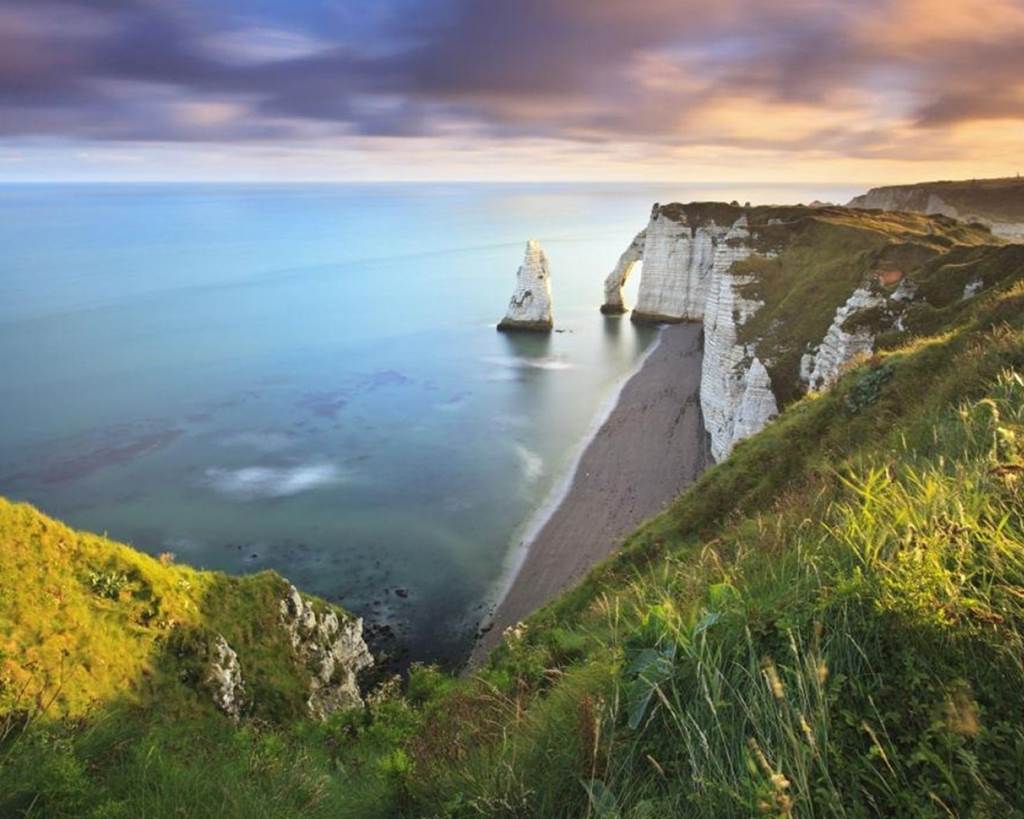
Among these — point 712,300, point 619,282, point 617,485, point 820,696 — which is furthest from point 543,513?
point 619,282

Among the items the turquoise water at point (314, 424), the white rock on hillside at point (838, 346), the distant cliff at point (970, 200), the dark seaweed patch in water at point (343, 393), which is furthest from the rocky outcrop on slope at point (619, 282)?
the white rock on hillside at point (838, 346)

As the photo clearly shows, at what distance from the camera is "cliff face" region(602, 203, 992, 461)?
1457 inches

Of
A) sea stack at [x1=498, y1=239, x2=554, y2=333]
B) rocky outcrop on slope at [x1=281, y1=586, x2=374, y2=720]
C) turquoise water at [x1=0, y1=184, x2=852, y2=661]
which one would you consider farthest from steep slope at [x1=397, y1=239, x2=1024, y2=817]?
sea stack at [x1=498, y1=239, x2=554, y2=333]

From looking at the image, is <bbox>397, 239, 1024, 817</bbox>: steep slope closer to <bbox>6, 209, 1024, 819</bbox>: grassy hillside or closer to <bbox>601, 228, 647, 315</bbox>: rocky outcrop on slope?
<bbox>6, 209, 1024, 819</bbox>: grassy hillside

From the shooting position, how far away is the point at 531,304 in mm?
91625

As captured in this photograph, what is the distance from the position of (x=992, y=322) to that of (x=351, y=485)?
121 feet

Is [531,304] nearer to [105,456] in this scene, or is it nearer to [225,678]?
[105,456]

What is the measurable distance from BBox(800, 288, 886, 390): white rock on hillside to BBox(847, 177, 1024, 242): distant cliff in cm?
10590

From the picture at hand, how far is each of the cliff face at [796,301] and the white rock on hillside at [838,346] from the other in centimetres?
6

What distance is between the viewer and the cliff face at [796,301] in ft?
121

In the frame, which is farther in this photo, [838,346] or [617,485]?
[617,485]

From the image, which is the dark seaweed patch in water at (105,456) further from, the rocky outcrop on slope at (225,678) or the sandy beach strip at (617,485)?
the rocky outcrop on slope at (225,678)

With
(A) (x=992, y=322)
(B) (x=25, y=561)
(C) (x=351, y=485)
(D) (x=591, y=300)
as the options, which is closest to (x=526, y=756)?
(B) (x=25, y=561)

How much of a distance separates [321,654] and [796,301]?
38669mm
